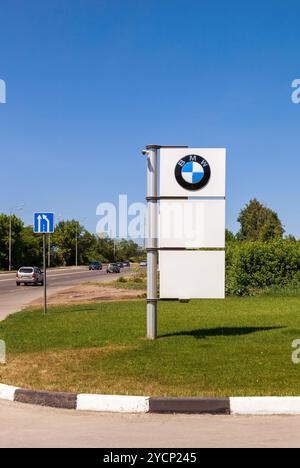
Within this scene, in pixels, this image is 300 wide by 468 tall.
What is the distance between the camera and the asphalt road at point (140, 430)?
16.3ft

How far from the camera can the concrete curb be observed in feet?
19.8

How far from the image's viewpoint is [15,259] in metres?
87.8

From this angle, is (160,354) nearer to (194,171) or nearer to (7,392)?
(7,392)

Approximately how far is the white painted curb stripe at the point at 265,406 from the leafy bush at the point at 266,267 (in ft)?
61.6

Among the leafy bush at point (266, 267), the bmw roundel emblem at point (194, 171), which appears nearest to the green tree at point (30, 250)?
the leafy bush at point (266, 267)

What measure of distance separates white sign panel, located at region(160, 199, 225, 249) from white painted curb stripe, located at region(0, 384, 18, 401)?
4827 mm

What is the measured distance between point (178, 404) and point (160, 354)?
2950 millimetres

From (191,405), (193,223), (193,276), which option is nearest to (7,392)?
(191,405)

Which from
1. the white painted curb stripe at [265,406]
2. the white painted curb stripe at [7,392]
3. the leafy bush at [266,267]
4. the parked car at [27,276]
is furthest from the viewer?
the parked car at [27,276]

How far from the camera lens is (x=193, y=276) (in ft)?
36.3

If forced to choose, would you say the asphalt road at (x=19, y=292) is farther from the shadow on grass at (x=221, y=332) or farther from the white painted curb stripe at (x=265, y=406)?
the white painted curb stripe at (x=265, y=406)
